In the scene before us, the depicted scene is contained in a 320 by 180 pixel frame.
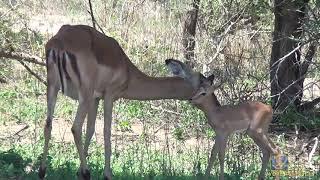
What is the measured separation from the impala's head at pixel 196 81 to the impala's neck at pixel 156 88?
0.41 ft

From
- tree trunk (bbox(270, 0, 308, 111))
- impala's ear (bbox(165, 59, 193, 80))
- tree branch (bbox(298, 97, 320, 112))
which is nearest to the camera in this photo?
impala's ear (bbox(165, 59, 193, 80))

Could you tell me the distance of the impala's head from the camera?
19.5 feet

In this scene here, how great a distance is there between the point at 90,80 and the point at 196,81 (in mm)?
1037

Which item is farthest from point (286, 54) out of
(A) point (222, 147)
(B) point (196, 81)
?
(A) point (222, 147)

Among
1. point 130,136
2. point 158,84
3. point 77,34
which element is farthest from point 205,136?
point 77,34

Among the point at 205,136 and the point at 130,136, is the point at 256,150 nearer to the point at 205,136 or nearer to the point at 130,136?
the point at 205,136

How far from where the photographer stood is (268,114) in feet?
19.4

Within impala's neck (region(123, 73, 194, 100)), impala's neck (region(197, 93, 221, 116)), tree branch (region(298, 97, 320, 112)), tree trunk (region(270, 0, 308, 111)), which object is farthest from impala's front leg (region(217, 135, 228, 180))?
tree branch (region(298, 97, 320, 112))

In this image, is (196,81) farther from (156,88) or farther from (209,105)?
(156,88)

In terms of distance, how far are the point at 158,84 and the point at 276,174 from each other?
1396mm

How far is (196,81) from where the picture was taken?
613 cm

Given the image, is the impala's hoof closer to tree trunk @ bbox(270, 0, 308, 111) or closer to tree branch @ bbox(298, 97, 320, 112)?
tree trunk @ bbox(270, 0, 308, 111)

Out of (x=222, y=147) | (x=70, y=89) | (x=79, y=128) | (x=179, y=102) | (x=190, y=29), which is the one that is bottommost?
(x=222, y=147)

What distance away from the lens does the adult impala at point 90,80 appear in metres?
5.64
